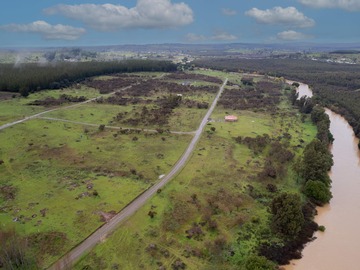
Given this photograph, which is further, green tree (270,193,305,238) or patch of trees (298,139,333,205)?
patch of trees (298,139,333,205)

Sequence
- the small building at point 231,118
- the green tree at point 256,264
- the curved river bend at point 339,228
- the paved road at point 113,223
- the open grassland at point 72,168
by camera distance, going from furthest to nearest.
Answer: the small building at point 231,118 → the open grassland at point 72,168 → the curved river bend at point 339,228 → the paved road at point 113,223 → the green tree at point 256,264

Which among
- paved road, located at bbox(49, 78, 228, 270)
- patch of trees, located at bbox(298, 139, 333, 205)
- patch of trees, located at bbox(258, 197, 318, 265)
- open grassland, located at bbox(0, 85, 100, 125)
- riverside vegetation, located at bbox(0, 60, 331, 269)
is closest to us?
paved road, located at bbox(49, 78, 228, 270)

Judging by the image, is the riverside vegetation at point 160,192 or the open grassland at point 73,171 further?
the open grassland at point 73,171

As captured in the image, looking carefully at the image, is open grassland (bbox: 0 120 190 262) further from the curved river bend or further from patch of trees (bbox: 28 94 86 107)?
the curved river bend

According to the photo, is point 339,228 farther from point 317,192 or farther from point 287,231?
point 287,231

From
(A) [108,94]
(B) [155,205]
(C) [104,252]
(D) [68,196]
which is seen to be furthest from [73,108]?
(C) [104,252]

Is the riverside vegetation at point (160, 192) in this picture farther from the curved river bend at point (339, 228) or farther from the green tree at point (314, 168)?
the curved river bend at point (339, 228)

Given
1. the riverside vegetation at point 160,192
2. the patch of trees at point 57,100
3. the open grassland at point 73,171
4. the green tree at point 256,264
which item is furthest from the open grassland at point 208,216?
the patch of trees at point 57,100

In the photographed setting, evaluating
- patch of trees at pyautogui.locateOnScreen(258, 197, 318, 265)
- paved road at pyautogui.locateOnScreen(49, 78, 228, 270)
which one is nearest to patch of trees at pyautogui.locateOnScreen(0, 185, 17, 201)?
paved road at pyautogui.locateOnScreen(49, 78, 228, 270)

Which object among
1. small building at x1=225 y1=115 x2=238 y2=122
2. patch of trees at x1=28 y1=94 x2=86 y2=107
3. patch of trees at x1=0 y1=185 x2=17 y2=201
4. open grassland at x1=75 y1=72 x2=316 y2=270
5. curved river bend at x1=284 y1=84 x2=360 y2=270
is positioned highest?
patch of trees at x1=28 y1=94 x2=86 y2=107
